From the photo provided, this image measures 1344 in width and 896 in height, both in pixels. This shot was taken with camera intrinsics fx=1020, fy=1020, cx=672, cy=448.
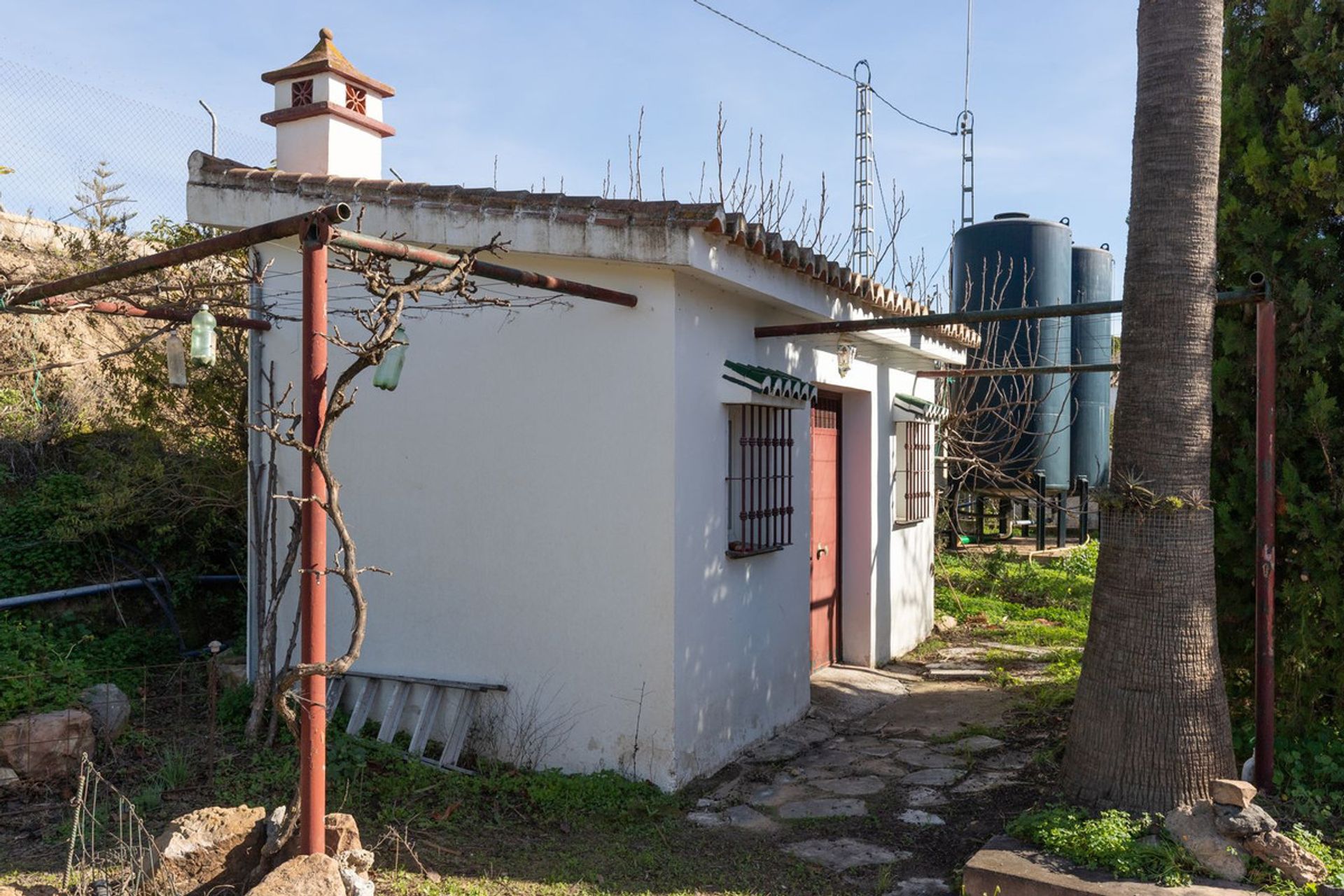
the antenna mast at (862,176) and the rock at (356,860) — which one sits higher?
the antenna mast at (862,176)

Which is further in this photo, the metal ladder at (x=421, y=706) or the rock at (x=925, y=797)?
the metal ladder at (x=421, y=706)

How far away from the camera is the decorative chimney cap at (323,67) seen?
6.66 metres

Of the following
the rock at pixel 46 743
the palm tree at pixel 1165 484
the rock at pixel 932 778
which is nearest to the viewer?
the palm tree at pixel 1165 484

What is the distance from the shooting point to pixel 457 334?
627cm

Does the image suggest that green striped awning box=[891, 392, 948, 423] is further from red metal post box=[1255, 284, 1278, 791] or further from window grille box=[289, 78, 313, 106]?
window grille box=[289, 78, 313, 106]

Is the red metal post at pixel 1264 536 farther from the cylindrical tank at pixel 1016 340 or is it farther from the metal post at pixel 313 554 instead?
the cylindrical tank at pixel 1016 340

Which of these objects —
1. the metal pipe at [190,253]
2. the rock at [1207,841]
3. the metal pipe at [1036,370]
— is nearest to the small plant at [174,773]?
the metal pipe at [190,253]

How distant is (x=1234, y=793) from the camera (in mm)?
4281

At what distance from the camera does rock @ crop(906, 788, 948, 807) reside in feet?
18.6

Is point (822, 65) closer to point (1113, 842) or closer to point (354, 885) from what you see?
point (1113, 842)

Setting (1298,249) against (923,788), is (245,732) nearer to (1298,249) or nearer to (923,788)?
(923,788)

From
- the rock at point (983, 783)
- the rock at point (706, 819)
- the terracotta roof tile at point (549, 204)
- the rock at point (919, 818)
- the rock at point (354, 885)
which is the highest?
the terracotta roof tile at point (549, 204)

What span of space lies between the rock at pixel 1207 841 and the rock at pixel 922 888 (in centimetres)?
99

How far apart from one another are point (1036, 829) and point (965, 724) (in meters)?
2.82
